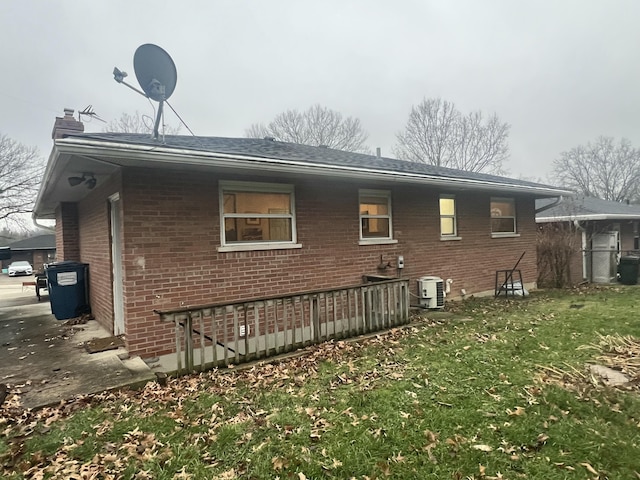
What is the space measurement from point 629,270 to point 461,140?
24684 mm

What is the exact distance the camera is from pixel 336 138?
34688 millimetres

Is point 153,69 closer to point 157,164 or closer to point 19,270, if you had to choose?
point 157,164

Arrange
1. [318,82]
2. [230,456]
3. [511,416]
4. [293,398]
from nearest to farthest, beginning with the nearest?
[230,456]
[511,416]
[293,398]
[318,82]

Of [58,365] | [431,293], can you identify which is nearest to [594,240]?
[431,293]

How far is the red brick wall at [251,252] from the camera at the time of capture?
516 cm

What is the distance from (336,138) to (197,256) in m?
30.9

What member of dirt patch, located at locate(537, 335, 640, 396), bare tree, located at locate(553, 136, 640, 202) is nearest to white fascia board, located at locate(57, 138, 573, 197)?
dirt patch, located at locate(537, 335, 640, 396)

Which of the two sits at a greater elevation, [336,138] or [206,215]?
[336,138]

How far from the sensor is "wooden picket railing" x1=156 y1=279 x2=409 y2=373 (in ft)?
15.5

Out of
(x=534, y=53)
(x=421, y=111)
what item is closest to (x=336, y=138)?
(x=421, y=111)

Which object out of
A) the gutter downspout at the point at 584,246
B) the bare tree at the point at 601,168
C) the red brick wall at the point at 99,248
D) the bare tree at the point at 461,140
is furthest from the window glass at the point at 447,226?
the bare tree at the point at 601,168

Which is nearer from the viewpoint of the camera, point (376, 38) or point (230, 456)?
point (230, 456)

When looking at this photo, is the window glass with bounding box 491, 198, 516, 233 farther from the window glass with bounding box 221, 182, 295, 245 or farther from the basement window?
the window glass with bounding box 221, 182, 295, 245

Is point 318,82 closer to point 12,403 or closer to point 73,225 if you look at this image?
point 73,225
